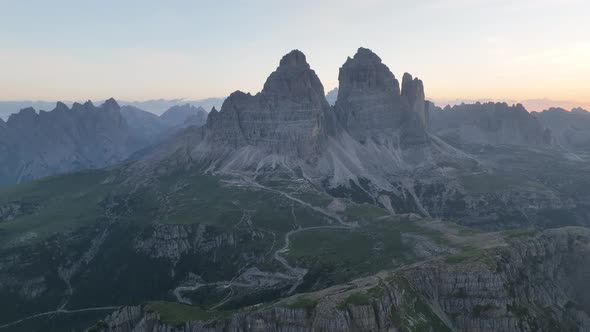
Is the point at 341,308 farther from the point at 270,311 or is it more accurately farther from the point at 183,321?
the point at 183,321

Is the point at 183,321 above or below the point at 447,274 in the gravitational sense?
below

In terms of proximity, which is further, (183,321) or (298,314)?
(183,321)

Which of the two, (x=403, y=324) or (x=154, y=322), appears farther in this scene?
(x=154, y=322)

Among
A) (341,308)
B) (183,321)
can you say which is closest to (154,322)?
(183,321)

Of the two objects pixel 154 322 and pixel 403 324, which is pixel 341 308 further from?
pixel 154 322

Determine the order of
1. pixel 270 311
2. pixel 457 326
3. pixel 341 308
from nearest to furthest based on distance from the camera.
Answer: pixel 341 308 → pixel 270 311 → pixel 457 326

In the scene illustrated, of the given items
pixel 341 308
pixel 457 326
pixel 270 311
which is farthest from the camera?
pixel 457 326

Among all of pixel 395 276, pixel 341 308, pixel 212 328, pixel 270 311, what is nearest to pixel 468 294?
pixel 395 276

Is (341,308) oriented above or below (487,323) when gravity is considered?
above
